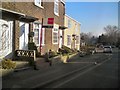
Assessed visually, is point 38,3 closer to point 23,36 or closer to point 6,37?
point 23,36

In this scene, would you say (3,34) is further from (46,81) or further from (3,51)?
(46,81)

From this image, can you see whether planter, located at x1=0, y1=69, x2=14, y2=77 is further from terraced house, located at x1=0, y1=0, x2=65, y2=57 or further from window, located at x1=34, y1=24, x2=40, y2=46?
window, located at x1=34, y1=24, x2=40, y2=46

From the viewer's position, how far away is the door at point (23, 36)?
21859 mm

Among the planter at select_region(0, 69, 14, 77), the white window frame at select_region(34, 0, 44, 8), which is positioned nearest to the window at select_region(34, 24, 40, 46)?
the white window frame at select_region(34, 0, 44, 8)

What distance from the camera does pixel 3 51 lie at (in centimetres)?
1809

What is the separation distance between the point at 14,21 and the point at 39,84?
8.92 meters

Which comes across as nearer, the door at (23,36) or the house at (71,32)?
the door at (23,36)

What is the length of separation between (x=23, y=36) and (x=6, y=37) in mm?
3598

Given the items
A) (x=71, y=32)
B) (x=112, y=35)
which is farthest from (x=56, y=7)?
(x=112, y=35)

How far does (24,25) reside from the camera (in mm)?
22453

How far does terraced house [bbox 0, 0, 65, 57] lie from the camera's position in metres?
18.9

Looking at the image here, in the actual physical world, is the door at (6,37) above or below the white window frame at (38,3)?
below

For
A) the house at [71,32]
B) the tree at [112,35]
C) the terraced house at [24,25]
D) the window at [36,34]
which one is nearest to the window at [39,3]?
the terraced house at [24,25]

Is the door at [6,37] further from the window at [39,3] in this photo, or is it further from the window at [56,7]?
the window at [56,7]
